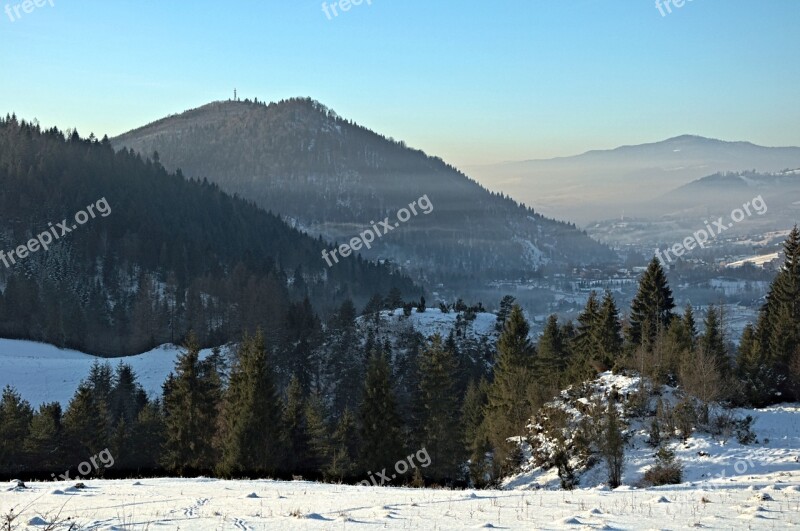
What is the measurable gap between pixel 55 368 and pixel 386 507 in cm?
7969

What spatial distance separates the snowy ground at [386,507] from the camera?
511 inches

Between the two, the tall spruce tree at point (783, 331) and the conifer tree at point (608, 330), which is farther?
the conifer tree at point (608, 330)

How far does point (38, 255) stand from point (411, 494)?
12960 centimetres

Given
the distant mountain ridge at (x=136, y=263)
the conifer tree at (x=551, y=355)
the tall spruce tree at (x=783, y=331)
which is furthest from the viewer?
the distant mountain ridge at (x=136, y=263)

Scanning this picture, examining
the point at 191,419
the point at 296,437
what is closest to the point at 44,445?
the point at 191,419

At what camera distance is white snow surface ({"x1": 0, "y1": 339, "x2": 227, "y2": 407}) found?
75625mm

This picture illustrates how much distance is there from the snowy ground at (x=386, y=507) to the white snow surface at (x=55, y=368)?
64056 millimetres

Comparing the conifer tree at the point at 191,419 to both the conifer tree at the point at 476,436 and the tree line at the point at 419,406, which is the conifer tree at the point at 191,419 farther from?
the conifer tree at the point at 476,436

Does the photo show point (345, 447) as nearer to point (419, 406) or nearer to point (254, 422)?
point (419, 406)

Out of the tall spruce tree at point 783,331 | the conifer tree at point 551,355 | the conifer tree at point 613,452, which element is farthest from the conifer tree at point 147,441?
the tall spruce tree at point 783,331

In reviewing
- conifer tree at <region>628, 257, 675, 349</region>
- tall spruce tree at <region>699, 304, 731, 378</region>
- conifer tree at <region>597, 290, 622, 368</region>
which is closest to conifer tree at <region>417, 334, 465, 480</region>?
conifer tree at <region>597, 290, 622, 368</region>

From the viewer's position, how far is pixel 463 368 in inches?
3361

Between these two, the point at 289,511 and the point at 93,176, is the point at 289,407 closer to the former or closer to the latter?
the point at 289,511

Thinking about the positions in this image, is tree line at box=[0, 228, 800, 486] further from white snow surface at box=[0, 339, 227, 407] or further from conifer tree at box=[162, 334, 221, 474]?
white snow surface at box=[0, 339, 227, 407]
